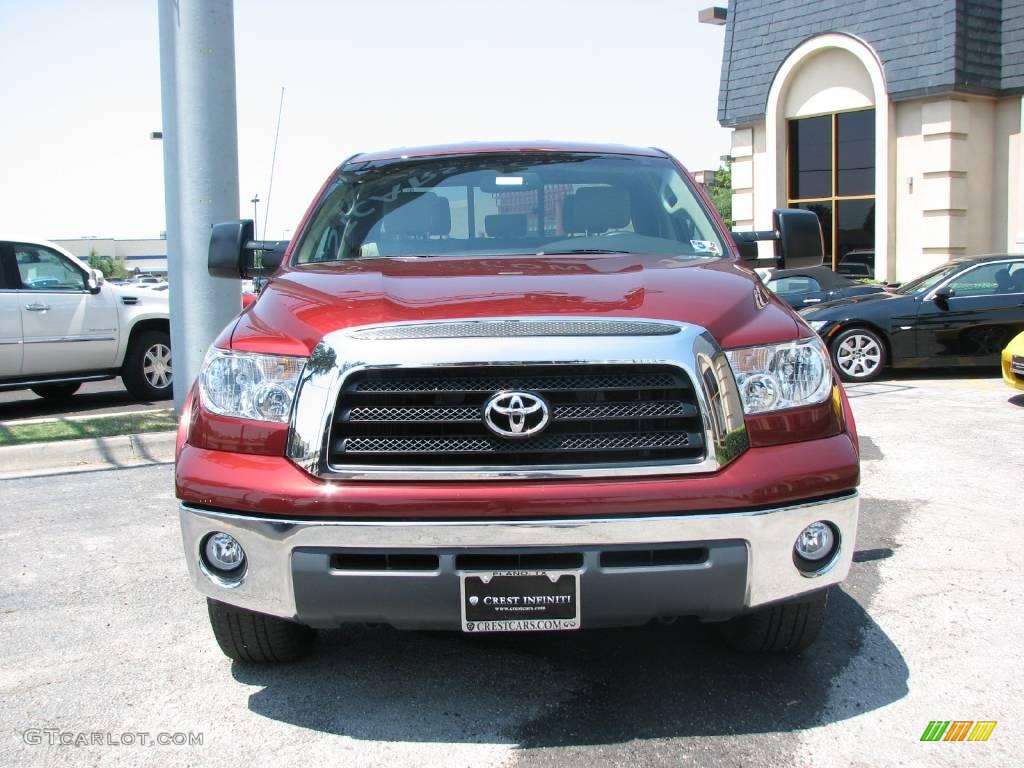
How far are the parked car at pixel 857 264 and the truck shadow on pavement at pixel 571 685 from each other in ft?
53.4

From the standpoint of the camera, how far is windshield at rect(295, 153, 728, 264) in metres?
4.11

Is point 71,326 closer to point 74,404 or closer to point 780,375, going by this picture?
point 74,404

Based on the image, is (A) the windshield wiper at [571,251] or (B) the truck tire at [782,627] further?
(A) the windshield wiper at [571,251]

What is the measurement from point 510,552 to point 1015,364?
7922 millimetres

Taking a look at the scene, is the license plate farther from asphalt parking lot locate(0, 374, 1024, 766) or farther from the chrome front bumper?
asphalt parking lot locate(0, 374, 1024, 766)

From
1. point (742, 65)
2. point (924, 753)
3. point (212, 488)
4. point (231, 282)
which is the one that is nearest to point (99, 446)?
point (231, 282)

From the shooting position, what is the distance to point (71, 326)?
33.0 ft

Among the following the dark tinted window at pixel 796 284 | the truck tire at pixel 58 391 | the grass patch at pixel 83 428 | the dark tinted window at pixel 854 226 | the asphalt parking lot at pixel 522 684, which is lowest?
the asphalt parking lot at pixel 522 684

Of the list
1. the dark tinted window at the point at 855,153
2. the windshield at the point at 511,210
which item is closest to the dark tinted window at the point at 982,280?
the dark tinted window at the point at 855,153

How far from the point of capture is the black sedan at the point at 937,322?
11.5 meters

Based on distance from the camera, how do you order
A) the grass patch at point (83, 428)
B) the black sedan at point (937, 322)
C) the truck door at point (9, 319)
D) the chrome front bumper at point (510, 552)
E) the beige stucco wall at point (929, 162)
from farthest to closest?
the beige stucco wall at point (929, 162), the black sedan at point (937, 322), the truck door at point (9, 319), the grass patch at point (83, 428), the chrome front bumper at point (510, 552)

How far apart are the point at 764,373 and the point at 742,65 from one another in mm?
19022

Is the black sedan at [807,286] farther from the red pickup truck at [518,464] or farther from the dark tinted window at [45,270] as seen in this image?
the red pickup truck at [518,464]

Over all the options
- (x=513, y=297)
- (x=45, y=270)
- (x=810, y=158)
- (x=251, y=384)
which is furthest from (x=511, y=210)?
(x=810, y=158)
